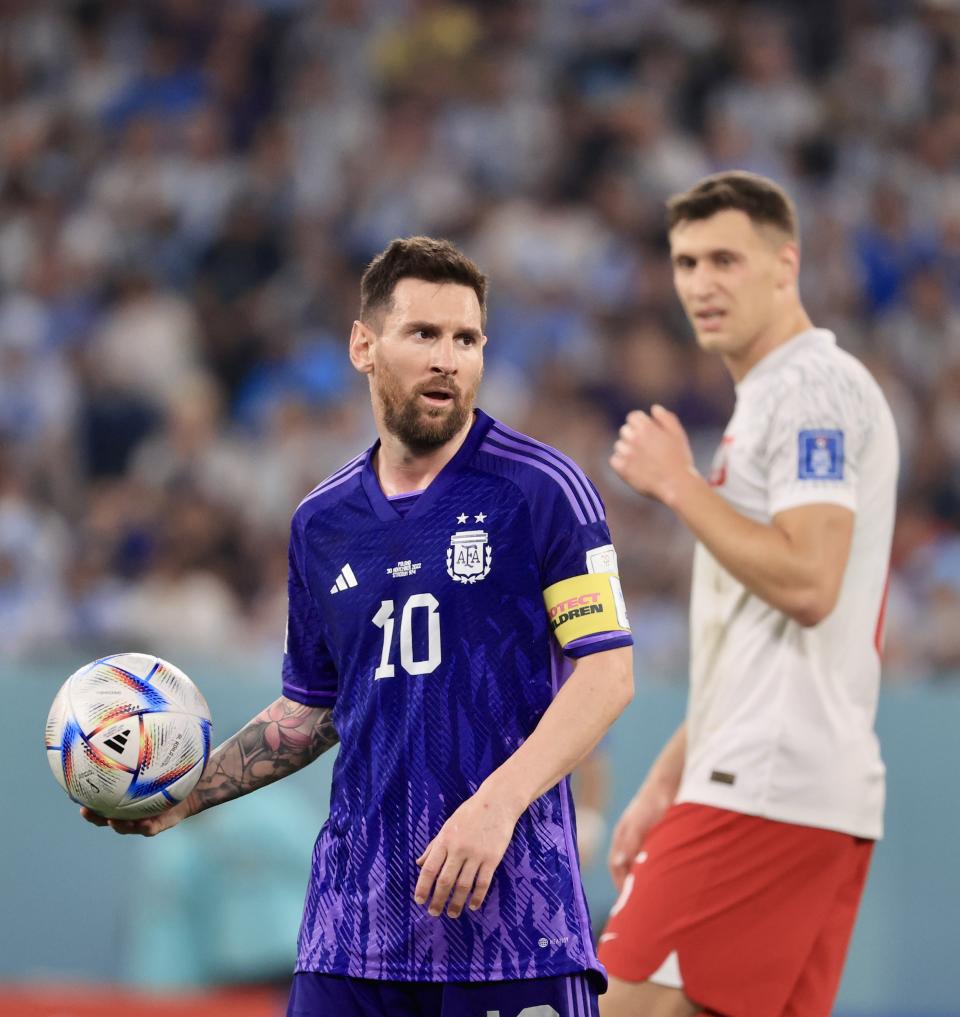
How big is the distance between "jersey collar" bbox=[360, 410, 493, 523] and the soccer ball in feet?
2.00

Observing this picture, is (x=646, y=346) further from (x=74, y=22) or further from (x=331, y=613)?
(x=331, y=613)

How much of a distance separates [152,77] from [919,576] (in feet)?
25.1

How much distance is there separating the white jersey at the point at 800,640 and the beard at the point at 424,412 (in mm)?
1063

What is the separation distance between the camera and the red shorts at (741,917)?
4160 mm

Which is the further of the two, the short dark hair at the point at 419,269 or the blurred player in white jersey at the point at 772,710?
the blurred player in white jersey at the point at 772,710

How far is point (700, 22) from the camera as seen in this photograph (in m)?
13.0

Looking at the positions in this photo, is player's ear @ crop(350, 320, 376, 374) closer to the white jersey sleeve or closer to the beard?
the beard

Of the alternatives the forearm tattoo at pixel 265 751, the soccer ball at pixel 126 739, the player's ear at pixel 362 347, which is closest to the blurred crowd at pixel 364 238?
the forearm tattoo at pixel 265 751

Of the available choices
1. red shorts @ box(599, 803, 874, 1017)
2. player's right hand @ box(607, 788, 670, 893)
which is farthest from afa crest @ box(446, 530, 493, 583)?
player's right hand @ box(607, 788, 670, 893)

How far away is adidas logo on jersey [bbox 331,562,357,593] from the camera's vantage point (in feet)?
11.8

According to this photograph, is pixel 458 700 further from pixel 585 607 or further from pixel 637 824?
pixel 637 824

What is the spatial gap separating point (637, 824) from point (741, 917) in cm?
46

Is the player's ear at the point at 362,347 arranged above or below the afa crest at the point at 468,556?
above

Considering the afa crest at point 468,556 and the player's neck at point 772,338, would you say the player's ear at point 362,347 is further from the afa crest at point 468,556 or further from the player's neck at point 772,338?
the player's neck at point 772,338
